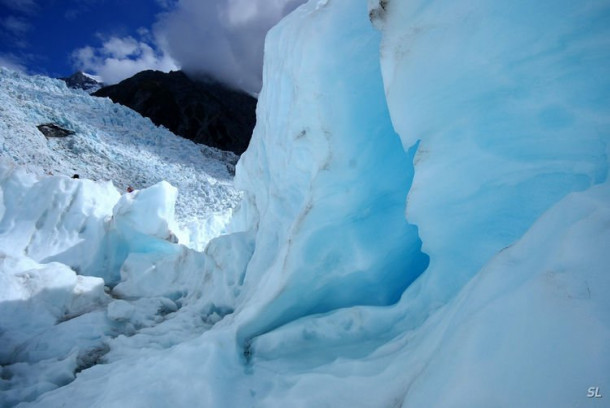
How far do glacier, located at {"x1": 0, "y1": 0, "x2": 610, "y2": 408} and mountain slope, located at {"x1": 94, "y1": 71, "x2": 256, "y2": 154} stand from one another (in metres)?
29.8

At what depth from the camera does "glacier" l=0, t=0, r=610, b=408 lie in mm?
1225

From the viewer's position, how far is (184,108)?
34812 mm

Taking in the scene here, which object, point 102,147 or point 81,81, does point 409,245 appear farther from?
point 81,81

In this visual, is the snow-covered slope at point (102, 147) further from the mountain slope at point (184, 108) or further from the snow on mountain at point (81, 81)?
the snow on mountain at point (81, 81)

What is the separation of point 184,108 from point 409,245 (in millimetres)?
35354

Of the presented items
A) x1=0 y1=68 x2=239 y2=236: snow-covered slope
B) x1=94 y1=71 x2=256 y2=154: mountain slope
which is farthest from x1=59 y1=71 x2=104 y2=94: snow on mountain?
x1=0 y1=68 x2=239 y2=236: snow-covered slope

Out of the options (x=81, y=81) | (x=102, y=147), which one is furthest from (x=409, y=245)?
(x=81, y=81)

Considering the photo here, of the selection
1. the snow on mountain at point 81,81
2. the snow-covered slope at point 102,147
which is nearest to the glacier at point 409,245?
the snow-covered slope at point 102,147

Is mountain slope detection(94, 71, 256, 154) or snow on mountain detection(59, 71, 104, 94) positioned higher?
snow on mountain detection(59, 71, 104, 94)

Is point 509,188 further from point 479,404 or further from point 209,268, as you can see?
point 209,268

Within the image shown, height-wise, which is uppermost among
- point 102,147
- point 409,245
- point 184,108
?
point 184,108

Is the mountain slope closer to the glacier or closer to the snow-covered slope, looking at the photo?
the snow-covered slope

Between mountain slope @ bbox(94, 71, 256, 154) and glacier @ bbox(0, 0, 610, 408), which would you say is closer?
glacier @ bbox(0, 0, 610, 408)

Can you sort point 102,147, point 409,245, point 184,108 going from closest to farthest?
point 409,245 → point 102,147 → point 184,108
